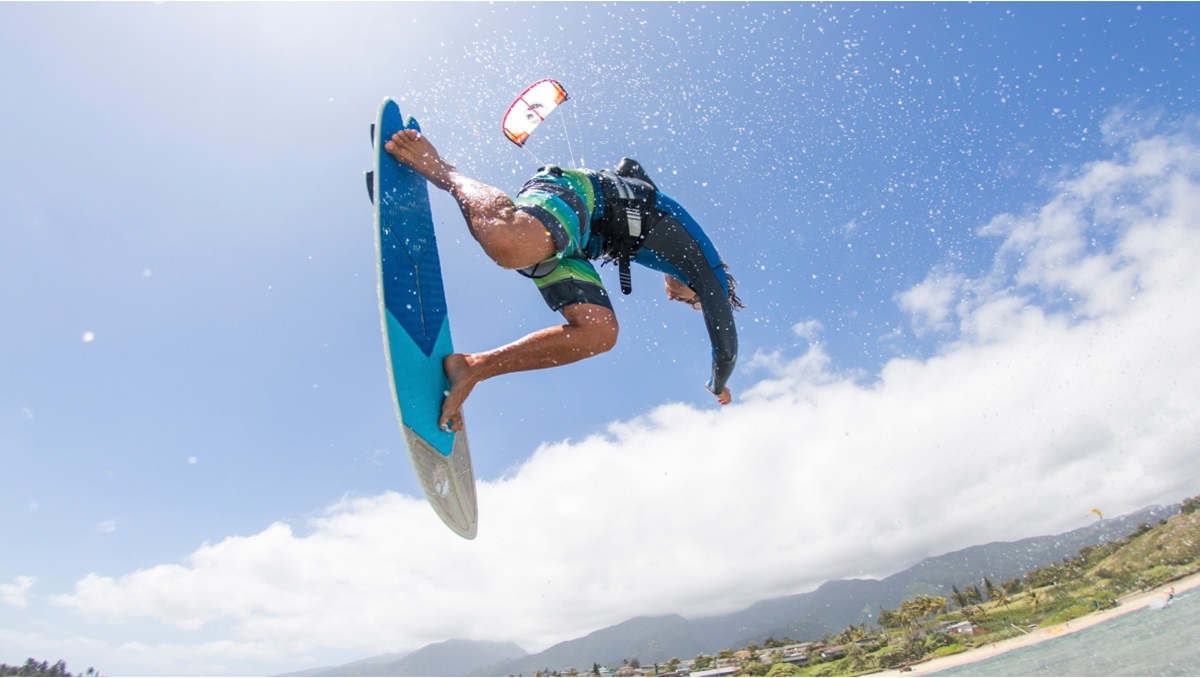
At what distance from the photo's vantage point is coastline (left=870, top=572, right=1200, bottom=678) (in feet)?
182

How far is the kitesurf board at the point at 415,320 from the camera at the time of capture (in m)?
4.16

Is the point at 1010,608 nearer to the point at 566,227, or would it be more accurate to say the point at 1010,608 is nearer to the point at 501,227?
the point at 566,227

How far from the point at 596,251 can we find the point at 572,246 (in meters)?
0.66

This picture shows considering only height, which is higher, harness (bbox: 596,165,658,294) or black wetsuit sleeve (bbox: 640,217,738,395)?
harness (bbox: 596,165,658,294)

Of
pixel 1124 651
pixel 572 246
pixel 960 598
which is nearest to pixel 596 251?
pixel 572 246

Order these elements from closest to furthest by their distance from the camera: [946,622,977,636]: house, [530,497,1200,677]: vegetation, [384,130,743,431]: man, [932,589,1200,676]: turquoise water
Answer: [384,130,743,431]: man → [932,589,1200,676]: turquoise water → [530,497,1200,677]: vegetation → [946,622,977,636]: house

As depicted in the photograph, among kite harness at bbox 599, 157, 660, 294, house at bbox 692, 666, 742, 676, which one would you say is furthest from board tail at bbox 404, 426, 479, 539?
house at bbox 692, 666, 742, 676

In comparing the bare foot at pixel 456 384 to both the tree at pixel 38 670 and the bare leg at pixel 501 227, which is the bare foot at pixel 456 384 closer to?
the bare leg at pixel 501 227

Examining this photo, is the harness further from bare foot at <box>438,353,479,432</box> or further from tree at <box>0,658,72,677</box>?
tree at <box>0,658,72,677</box>

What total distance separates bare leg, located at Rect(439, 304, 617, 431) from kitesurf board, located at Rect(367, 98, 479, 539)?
0.20 metres

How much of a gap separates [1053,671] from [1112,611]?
35.3 metres

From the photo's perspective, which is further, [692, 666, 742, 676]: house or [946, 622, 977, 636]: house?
[692, 666, 742, 676]: house

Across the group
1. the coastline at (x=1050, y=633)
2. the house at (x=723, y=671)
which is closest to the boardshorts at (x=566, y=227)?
the coastline at (x=1050, y=633)

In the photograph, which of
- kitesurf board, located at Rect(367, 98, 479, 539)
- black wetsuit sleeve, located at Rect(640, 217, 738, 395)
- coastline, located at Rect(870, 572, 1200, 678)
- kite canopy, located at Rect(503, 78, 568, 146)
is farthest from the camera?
coastline, located at Rect(870, 572, 1200, 678)
